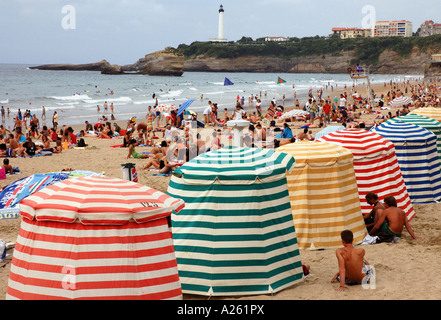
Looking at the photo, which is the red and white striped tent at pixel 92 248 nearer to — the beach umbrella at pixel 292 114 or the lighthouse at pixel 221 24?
the beach umbrella at pixel 292 114

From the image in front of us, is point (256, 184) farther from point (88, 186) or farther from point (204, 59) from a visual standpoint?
point (204, 59)

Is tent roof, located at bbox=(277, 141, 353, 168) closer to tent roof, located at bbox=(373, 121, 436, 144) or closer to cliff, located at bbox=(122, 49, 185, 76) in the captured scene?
tent roof, located at bbox=(373, 121, 436, 144)

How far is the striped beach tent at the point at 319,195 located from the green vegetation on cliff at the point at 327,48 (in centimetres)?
11916

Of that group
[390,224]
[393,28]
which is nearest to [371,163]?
[390,224]

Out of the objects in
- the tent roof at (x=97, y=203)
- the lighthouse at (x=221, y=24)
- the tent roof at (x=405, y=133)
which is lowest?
the tent roof at (x=97, y=203)

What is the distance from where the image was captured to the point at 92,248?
185 inches

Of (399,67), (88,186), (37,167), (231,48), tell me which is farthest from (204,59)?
(88,186)

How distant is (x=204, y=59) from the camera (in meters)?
156

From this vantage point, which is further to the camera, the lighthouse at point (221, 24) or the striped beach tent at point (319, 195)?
the lighthouse at point (221, 24)

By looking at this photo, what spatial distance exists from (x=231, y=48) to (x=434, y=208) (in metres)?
151

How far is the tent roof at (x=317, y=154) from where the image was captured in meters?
7.31

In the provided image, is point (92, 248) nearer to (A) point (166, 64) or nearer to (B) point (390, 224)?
(B) point (390, 224)

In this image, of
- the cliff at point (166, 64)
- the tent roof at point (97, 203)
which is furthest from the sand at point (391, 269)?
the cliff at point (166, 64)

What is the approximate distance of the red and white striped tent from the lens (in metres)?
4.66
